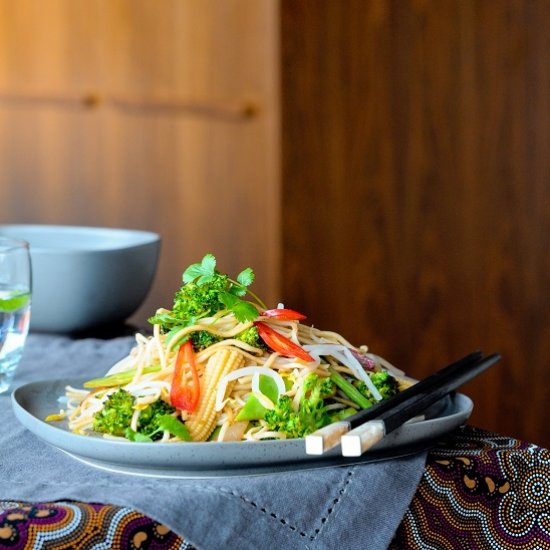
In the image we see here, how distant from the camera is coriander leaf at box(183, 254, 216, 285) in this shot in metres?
0.98

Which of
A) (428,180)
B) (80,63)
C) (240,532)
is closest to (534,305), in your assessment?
(428,180)

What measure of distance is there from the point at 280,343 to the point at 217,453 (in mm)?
163

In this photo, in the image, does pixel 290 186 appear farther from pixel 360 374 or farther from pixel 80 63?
pixel 360 374

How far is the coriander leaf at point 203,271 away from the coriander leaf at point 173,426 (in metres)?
0.17

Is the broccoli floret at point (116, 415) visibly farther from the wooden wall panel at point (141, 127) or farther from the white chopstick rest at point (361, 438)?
the wooden wall panel at point (141, 127)

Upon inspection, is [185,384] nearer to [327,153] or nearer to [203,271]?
[203,271]

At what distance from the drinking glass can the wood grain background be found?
5.54ft

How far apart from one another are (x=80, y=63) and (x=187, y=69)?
Result: 0.44m

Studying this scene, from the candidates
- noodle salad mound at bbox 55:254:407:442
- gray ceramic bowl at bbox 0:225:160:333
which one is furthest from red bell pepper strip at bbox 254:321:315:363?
gray ceramic bowl at bbox 0:225:160:333

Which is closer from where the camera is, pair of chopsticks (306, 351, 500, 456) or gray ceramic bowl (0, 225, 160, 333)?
pair of chopsticks (306, 351, 500, 456)

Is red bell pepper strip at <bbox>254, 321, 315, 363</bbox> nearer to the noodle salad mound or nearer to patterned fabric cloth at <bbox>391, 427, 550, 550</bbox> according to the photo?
the noodle salad mound

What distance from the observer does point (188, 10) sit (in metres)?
3.70

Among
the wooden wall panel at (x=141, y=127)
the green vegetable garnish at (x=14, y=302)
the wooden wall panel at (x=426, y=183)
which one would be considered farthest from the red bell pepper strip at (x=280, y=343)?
the wooden wall panel at (x=141, y=127)

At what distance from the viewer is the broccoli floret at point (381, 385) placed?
95 cm
